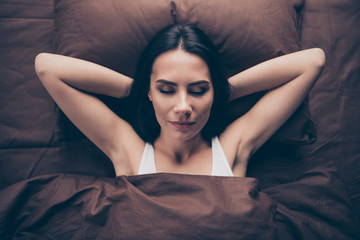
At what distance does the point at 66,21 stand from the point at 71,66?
23 cm

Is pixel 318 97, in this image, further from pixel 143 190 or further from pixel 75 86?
pixel 75 86

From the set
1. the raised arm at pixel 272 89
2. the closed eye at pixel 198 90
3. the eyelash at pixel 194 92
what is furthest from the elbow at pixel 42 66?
the raised arm at pixel 272 89

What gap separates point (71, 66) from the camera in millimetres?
1066

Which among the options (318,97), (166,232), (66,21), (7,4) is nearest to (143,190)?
(166,232)

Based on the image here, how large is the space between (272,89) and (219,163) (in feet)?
1.30

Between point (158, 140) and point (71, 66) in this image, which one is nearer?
point (71, 66)

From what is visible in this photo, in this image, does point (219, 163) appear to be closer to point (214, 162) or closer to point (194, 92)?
point (214, 162)

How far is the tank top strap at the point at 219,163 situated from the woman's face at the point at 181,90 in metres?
0.20

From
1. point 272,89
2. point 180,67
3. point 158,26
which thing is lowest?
point 272,89

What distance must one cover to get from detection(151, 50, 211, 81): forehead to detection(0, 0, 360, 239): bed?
19 centimetres

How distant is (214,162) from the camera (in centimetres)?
116

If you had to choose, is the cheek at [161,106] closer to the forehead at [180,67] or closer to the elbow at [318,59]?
the forehead at [180,67]

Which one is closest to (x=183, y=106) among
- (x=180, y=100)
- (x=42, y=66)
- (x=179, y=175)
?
(x=180, y=100)

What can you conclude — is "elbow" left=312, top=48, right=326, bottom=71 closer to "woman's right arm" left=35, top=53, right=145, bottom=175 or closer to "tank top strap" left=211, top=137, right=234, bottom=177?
"tank top strap" left=211, top=137, right=234, bottom=177
